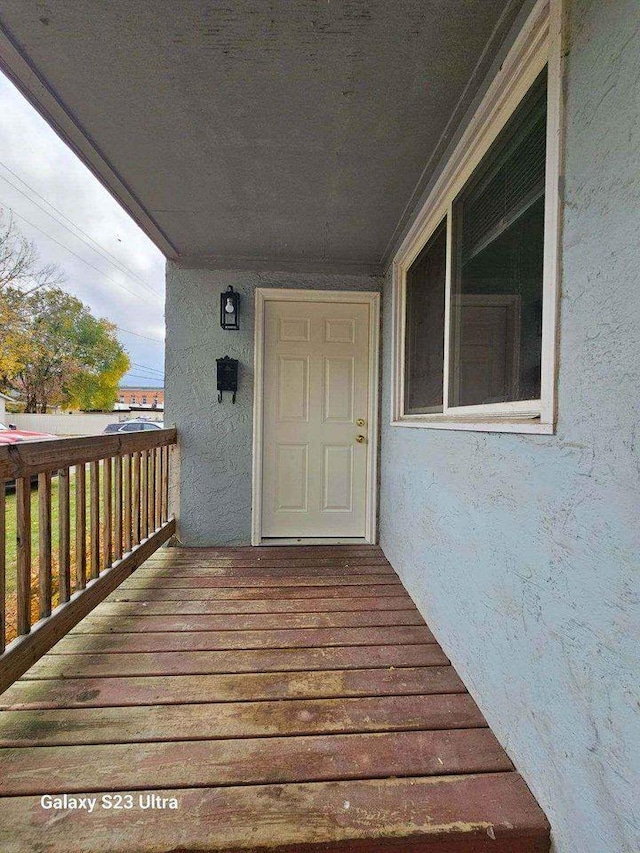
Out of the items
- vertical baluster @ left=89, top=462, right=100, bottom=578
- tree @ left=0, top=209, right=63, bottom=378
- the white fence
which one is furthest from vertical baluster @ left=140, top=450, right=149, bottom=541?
tree @ left=0, top=209, right=63, bottom=378

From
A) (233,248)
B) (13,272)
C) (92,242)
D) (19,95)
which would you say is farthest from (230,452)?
(92,242)

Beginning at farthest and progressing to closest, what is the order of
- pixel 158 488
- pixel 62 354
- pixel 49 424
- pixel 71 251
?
pixel 71 251, pixel 62 354, pixel 49 424, pixel 158 488

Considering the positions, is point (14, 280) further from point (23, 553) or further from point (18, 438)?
point (23, 553)

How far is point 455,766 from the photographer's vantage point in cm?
112

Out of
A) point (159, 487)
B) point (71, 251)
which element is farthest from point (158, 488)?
point (71, 251)

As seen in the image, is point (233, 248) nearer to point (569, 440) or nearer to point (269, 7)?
point (269, 7)

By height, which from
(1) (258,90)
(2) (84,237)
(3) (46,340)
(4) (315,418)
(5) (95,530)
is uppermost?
(2) (84,237)

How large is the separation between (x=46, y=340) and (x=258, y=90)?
13.7 m

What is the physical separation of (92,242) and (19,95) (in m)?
20.2

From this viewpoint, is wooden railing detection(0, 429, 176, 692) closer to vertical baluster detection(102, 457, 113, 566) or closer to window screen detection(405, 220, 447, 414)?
vertical baluster detection(102, 457, 113, 566)

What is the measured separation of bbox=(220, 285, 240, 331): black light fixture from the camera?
2850 millimetres

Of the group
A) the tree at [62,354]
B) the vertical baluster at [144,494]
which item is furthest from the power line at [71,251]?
the vertical baluster at [144,494]

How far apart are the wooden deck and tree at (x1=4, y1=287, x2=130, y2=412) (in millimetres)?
10203

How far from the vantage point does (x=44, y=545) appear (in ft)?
5.00
